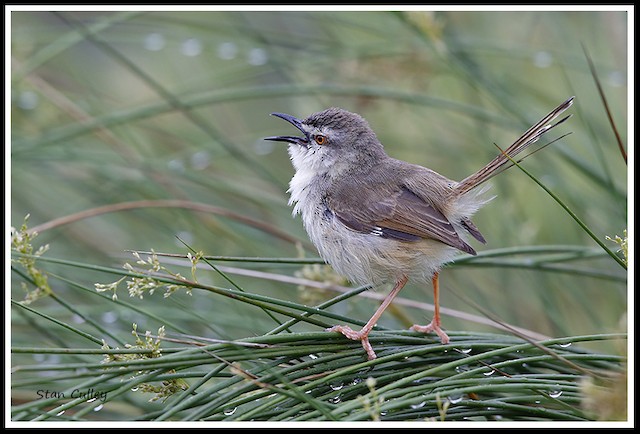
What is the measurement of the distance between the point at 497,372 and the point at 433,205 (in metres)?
1.15

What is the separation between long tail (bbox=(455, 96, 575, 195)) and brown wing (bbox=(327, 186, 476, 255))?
228mm

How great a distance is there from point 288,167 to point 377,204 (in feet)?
7.32

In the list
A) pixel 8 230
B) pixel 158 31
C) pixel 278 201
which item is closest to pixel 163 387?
pixel 8 230

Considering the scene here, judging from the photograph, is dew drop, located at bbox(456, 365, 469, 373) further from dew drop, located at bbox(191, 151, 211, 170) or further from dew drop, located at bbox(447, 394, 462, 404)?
dew drop, located at bbox(191, 151, 211, 170)

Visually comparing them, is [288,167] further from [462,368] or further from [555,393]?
[555,393]

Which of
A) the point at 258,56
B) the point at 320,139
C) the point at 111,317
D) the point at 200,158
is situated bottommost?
the point at 111,317

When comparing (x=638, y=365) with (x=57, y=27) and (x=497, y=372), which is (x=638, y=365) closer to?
(x=497, y=372)

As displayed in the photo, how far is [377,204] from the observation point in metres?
3.71

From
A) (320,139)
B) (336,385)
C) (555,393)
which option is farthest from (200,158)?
(555,393)

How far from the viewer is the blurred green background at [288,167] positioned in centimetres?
409

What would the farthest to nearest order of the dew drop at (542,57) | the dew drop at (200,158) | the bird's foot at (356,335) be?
the dew drop at (200,158) → the dew drop at (542,57) → the bird's foot at (356,335)

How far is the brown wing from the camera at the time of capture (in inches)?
140

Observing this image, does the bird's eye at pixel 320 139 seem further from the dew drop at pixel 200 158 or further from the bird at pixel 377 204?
the dew drop at pixel 200 158

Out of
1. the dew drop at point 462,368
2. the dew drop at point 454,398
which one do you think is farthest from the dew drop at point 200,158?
the dew drop at point 454,398
